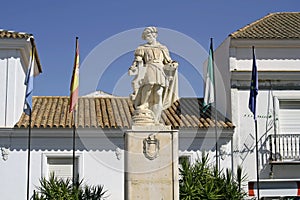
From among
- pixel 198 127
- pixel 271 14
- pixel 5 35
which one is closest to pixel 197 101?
pixel 198 127

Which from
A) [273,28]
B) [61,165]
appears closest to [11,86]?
[61,165]

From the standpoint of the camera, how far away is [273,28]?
2036 cm

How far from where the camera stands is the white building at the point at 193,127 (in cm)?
1759

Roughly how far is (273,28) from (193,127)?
4987mm

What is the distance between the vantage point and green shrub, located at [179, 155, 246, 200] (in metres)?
13.6

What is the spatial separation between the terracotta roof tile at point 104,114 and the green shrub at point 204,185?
3.64 m

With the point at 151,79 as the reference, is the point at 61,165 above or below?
below

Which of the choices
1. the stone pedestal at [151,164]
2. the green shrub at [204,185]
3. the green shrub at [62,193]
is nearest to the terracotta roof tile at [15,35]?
the green shrub at [62,193]

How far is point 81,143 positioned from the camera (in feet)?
58.5

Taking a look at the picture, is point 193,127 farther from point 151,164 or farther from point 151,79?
point 151,164

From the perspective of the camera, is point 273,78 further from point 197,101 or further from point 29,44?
point 29,44

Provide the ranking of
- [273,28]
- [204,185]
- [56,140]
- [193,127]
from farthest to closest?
[273,28] < [193,127] < [56,140] < [204,185]

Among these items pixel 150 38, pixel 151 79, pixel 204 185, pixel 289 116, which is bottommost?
pixel 204 185

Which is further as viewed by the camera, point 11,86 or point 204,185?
point 11,86
